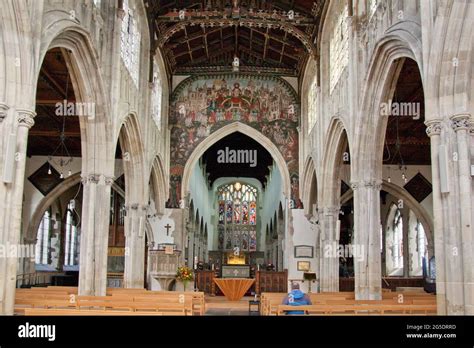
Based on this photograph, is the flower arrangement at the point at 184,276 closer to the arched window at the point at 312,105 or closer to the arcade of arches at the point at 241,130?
the arcade of arches at the point at 241,130

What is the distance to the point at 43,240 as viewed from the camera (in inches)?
1078

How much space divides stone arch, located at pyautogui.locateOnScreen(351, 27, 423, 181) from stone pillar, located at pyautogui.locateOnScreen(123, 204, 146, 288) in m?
8.82

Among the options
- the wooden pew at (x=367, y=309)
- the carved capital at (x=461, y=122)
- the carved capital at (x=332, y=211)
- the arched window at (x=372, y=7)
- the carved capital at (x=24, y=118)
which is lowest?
the wooden pew at (x=367, y=309)

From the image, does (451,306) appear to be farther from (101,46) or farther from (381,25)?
(101,46)

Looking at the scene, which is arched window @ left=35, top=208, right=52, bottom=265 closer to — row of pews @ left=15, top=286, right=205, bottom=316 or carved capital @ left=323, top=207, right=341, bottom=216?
carved capital @ left=323, top=207, right=341, bottom=216

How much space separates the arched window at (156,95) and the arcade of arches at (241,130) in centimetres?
14

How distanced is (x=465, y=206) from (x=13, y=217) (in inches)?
282

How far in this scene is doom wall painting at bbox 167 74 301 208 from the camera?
26875 mm

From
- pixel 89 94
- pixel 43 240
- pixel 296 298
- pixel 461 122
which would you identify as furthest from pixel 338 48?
→ pixel 43 240

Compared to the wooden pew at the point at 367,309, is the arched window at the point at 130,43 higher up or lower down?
higher up

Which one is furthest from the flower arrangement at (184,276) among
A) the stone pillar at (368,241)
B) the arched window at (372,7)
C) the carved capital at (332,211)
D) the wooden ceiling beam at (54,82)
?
the arched window at (372,7)

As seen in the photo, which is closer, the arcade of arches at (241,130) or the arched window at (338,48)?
the arcade of arches at (241,130)

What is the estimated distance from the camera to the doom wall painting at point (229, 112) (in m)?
26.9
